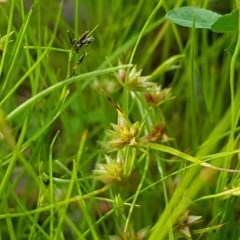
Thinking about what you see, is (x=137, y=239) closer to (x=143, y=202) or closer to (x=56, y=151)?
(x=143, y=202)

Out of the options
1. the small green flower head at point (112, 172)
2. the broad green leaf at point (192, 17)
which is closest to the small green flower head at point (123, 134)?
the small green flower head at point (112, 172)

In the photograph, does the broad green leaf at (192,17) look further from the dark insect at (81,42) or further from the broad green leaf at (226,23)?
the dark insect at (81,42)

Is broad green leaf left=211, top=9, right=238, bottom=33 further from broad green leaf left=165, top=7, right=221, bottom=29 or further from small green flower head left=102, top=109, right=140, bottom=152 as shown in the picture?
small green flower head left=102, top=109, right=140, bottom=152

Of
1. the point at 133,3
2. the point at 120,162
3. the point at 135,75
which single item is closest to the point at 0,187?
the point at 120,162

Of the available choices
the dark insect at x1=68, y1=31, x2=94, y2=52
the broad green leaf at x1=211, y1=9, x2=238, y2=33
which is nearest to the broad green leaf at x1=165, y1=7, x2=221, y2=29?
the broad green leaf at x1=211, y1=9, x2=238, y2=33

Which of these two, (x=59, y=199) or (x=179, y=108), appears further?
(x=179, y=108)

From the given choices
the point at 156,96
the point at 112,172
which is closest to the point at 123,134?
the point at 112,172
